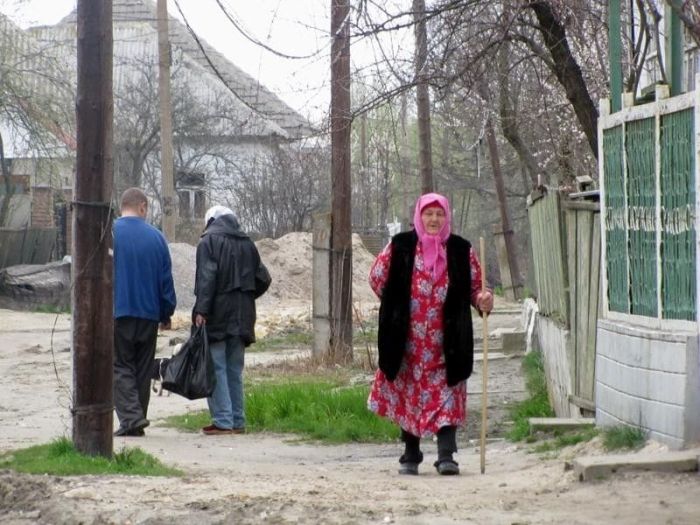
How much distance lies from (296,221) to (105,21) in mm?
34876

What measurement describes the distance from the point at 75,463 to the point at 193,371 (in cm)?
275

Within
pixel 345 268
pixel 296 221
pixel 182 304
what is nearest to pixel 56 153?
pixel 182 304

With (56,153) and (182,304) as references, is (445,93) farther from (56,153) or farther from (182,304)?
(56,153)

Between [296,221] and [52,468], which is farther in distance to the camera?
[296,221]

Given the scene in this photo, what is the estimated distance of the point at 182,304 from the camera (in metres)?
32.2

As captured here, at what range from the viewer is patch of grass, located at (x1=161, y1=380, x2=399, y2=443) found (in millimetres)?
11406

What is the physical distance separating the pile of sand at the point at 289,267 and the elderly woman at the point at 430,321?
24795 millimetres

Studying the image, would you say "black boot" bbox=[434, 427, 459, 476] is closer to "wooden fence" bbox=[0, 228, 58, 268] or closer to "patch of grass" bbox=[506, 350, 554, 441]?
"patch of grass" bbox=[506, 350, 554, 441]

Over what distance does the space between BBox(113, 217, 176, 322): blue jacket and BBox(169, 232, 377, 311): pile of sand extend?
2236 centimetres

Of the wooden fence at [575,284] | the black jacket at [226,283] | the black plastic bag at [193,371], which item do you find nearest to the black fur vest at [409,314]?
the wooden fence at [575,284]

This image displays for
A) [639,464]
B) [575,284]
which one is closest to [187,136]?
[575,284]

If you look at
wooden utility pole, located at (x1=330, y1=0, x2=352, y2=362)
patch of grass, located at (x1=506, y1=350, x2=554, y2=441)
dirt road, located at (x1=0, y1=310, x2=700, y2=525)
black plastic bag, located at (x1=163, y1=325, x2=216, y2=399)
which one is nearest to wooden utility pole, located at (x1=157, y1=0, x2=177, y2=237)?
wooden utility pole, located at (x1=330, y1=0, x2=352, y2=362)

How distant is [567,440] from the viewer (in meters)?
9.14

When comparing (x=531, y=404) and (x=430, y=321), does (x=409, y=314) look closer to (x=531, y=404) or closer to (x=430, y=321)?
(x=430, y=321)
